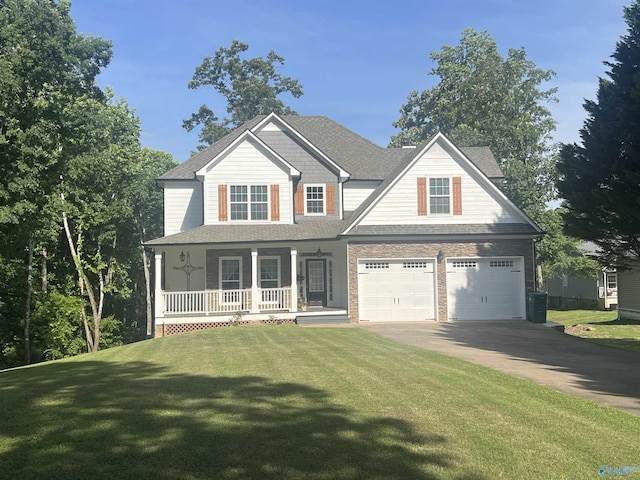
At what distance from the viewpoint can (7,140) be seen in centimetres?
1773

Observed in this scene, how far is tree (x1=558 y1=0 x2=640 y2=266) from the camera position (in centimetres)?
1456

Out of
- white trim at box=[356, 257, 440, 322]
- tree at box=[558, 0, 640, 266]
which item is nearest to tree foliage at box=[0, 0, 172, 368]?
white trim at box=[356, 257, 440, 322]

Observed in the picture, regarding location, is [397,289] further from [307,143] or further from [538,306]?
[307,143]

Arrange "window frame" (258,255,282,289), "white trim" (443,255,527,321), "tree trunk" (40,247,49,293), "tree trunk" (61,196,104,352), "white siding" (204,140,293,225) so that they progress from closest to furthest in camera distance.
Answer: "white trim" (443,255,527,321) → "white siding" (204,140,293,225) → "window frame" (258,255,282,289) → "tree trunk" (40,247,49,293) → "tree trunk" (61,196,104,352)

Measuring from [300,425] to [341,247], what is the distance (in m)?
16.9

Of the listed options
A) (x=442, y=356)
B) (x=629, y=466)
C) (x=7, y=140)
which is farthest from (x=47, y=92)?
(x=629, y=466)

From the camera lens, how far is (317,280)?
24.2 metres

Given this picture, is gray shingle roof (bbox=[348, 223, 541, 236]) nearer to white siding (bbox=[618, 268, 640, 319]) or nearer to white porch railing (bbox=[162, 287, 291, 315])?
white porch railing (bbox=[162, 287, 291, 315])

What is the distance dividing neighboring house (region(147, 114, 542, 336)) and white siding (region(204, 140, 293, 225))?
0.14ft

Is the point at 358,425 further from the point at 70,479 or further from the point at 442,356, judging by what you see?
the point at 442,356

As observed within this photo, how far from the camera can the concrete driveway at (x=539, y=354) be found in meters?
9.33

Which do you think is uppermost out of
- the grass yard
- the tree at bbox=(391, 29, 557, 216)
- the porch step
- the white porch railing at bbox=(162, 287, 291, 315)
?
the tree at bbox=(391, 29, 557, 216)

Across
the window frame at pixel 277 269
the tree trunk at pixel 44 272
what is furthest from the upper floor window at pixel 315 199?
the tree trunk at pixel 44 272

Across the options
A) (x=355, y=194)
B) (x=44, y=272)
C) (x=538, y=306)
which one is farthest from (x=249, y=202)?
(x=538, y=306)
